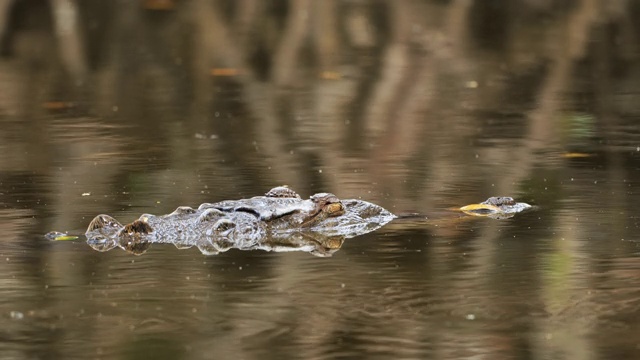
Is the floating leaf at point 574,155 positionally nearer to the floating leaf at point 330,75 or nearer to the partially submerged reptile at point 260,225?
the partially submerged reptile at point 260,225

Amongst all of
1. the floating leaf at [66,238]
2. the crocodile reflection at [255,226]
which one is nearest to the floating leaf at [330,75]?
the crocodile reflection at [255,226]

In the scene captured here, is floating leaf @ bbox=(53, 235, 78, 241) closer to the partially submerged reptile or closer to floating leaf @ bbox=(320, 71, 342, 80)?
the partially submerged reptile

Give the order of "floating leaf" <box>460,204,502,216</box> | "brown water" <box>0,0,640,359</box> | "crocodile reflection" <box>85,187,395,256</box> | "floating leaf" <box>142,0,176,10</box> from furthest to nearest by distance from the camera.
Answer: "floating leaf" <box>142,0,176,10</box> → "floating leaf" <box>460,204,502,216</box> → "crocodile reflection" <box>85,187,395,256</box> → "brown water" <box>0,0,640,359</box>

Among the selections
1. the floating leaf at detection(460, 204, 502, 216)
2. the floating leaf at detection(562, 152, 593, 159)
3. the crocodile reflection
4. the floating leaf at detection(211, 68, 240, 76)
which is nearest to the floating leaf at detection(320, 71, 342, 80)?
the floating leaf at detection(211, 68, 240, 76)

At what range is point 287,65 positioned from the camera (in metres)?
14.7

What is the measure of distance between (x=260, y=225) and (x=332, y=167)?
1.89 metres

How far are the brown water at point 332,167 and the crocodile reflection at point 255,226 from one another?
0.63 ft

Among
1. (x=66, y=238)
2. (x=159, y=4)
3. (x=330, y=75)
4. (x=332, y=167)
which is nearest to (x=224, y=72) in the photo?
(x=330, y=75)

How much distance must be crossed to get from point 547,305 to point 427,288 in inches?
20.9

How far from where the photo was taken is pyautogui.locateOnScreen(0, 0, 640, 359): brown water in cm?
573

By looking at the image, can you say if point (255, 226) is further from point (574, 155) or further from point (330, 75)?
point (330, 75)

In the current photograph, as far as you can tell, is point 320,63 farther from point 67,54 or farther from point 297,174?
point 297,174

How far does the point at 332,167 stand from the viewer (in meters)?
9.46

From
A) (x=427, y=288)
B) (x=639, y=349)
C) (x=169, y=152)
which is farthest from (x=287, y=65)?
(x=639, y=349)
